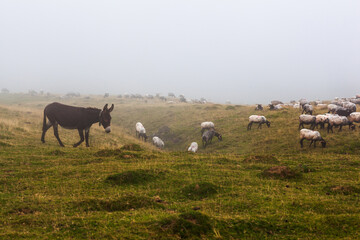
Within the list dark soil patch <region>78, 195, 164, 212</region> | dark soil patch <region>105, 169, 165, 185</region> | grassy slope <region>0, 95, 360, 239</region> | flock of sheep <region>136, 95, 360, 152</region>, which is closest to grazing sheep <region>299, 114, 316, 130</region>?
flock of sheep <region>136, 95, 360, 152</region>

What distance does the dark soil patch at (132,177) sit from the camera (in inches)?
416

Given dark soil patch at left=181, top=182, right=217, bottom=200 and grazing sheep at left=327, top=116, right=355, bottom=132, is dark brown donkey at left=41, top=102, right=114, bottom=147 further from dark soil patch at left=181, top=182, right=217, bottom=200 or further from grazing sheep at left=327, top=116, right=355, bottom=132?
grazing sheep at left=327, top=116, right=355, bottom=132

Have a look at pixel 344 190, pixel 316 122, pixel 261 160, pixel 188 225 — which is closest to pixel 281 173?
pixel 344 190

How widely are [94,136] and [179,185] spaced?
646 inches

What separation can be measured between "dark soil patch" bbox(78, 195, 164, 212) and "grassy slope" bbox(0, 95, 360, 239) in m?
0.03

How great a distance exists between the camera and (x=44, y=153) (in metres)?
15.7

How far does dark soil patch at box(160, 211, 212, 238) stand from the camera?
628cm

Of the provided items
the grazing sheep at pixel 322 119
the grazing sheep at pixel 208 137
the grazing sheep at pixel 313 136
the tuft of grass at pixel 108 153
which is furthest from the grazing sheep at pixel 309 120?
the tuft of grass at pixel 108 153

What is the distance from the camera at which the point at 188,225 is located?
6445mm

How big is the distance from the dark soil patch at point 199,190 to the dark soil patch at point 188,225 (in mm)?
2495

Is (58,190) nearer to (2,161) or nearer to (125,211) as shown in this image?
(125,211)

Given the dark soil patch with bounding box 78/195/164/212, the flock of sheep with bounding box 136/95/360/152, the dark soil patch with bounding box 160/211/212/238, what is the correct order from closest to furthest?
the dark soil patch with bounding box 160/211/212/238, the dark soil patch with bounding box 78/195/164/212, the flock of sheep with bounding box 136/95/360/152

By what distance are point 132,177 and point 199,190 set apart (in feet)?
9.13

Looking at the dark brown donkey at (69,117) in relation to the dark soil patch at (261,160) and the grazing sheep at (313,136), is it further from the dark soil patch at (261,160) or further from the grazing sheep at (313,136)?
the grazing sheep at (313,136)
